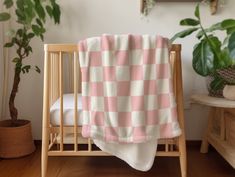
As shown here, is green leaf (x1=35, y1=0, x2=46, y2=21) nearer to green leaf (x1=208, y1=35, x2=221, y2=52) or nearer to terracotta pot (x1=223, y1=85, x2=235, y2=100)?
green leaf (x1=208, y1=35, x2=221, y2=52)

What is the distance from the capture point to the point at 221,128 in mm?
1599

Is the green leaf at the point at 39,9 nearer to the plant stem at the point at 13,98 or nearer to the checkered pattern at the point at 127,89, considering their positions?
the plant stem at the point at 13,98

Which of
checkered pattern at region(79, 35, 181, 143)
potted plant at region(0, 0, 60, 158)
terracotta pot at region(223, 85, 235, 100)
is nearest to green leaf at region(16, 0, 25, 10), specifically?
potted plant at region(0, 0, 60, 158)

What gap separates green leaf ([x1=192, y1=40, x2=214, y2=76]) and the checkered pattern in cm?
17

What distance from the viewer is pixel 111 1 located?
6.09ft

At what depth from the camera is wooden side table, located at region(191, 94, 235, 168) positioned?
1.40m

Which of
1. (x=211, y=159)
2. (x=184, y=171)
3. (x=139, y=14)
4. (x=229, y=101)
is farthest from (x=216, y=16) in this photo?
(x=184, y=171)

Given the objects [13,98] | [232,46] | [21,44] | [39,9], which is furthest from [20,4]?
[232,46]

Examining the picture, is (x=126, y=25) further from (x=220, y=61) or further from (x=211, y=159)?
(x=211, y=159)

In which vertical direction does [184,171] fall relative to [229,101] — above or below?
below

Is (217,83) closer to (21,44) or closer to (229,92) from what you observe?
(229,92)

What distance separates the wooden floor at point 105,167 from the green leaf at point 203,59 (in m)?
0.61

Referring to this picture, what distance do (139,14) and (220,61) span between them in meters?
0.81

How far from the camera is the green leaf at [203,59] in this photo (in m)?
1.22
